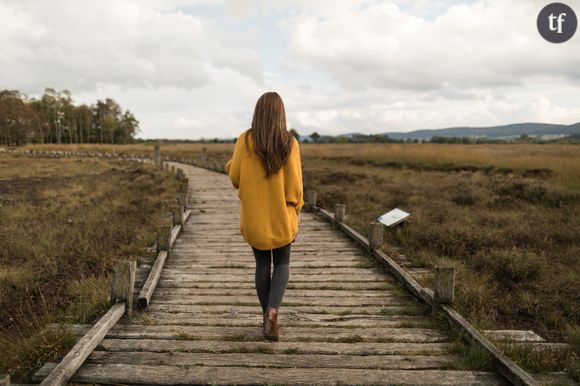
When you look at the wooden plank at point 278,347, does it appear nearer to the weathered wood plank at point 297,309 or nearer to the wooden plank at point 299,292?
the weathered wood plank at point 297,309

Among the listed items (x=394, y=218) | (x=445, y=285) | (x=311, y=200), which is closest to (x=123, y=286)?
(x=445, y=285)

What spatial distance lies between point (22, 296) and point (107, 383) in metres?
3.73

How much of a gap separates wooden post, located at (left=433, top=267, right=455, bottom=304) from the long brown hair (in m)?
2.22

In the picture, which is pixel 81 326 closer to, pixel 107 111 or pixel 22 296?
pixel 22 296

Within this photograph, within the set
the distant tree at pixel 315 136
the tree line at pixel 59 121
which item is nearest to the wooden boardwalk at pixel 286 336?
the tree line at pixel 59 121

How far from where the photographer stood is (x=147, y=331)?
12.3 feet

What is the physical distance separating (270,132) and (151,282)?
2893mm

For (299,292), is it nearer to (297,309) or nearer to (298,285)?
(298,285)

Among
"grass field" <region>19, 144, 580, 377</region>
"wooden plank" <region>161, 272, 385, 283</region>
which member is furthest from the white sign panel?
"wooden plank" <region>161, 272, 385, 283</region>

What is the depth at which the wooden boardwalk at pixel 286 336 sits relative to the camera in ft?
9.81

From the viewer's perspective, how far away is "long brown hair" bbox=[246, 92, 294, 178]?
3137mm

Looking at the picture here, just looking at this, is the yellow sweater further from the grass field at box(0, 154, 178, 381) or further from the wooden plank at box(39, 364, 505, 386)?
the grass field at box(0, 154, 178, 381)

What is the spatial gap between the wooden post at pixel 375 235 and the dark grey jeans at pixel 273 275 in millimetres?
3207

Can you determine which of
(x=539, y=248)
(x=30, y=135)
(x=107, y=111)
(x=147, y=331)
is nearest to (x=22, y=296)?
(x=147, y=331)
